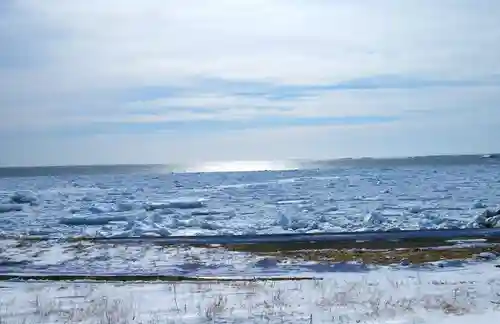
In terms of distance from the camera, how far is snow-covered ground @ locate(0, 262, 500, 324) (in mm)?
8266

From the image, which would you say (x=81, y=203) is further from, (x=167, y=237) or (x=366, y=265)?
(x=366, y=265)

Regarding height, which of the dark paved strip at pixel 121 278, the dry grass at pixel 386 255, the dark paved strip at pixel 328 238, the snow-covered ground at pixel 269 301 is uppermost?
the snow-covered ground at pixel 269 301

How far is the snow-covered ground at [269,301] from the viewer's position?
827cm

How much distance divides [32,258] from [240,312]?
9936 mm

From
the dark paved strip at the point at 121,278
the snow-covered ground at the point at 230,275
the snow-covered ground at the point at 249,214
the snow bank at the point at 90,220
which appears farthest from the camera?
the snow bank at the point at 90,220

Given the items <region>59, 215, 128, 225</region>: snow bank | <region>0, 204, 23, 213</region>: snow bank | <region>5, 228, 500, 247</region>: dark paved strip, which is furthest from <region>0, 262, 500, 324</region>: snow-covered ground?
<region>0, 204, 23, 213</region>: snow bank

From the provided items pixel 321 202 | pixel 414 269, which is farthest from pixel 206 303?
pixel 321 202

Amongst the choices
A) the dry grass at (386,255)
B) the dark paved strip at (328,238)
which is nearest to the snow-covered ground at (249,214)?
the dark paved strip at (328,238)

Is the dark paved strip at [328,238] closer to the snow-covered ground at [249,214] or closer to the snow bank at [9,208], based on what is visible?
the snow-covered ground at [249,214]

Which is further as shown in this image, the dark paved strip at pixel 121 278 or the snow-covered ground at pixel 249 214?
the snow-covered ground at pixel 249 214

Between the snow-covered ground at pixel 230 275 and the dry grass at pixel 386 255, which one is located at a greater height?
the snow-covered ground at pixel 230 275

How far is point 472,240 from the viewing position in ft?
61.8

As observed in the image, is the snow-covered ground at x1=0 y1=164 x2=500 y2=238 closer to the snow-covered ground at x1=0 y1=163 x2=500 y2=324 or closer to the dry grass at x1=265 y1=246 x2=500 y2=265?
the snow-covered ground at x1=0 y1=163 x2=500 y2=324

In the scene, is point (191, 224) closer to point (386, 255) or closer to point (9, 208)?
point (386, 255)
